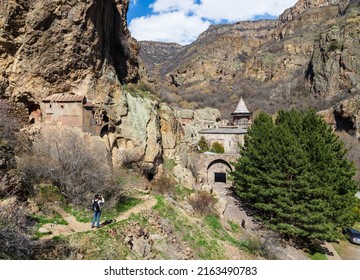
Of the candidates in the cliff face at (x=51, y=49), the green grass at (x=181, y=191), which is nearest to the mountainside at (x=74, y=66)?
the cliff face at (x=51, y=49)

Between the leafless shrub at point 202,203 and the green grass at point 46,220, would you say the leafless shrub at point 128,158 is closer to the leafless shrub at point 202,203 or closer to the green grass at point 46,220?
the leafless shrub at point 202,203

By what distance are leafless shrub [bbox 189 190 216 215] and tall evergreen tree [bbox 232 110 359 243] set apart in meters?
3.00

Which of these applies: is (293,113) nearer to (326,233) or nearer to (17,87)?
(326,233)

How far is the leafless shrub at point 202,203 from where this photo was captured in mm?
18755

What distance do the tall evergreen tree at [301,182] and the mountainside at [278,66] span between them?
1542cm

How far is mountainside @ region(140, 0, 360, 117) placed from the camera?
69875mm

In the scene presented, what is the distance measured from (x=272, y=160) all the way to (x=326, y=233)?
525 centimetres

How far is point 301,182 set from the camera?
18.1 meters

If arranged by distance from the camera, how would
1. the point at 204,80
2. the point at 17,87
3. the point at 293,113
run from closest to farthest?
the point at 17,87
the point at 293,113
the point at 204,80

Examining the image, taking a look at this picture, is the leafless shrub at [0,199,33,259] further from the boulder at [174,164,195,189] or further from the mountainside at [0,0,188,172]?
the boulder at [174,164,195,189]

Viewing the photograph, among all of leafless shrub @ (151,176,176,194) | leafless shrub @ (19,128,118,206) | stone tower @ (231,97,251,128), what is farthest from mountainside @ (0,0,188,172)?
stone tower @ (231,97,251,128)

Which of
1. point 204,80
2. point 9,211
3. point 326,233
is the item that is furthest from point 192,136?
point 204,80

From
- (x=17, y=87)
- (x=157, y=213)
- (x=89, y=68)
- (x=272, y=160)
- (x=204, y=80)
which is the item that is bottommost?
(x=157, y=213)

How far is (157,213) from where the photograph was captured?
14.3 m
